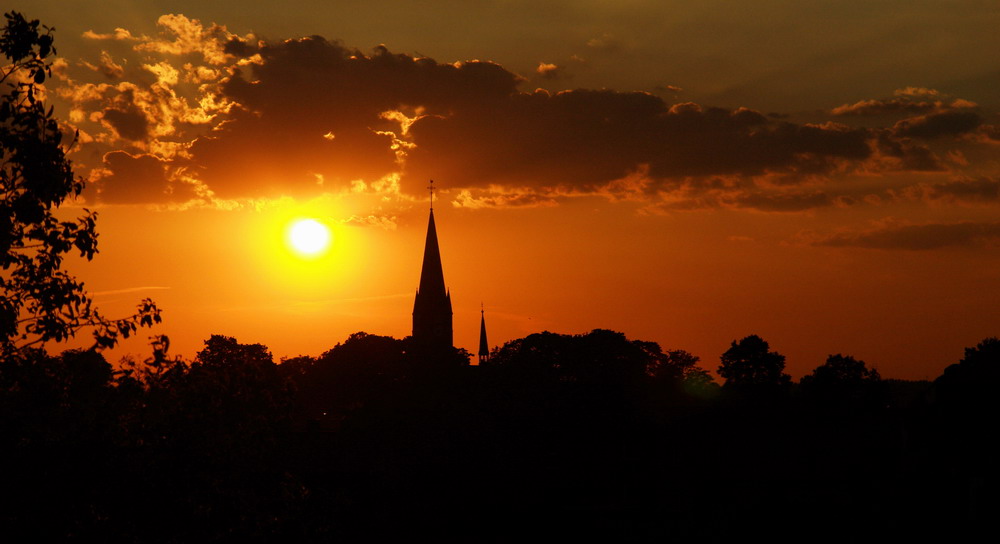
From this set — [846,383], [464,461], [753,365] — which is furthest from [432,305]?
[464,461]

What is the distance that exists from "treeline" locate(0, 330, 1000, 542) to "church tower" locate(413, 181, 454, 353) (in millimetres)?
40879

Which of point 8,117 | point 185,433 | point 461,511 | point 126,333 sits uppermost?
point 8,117

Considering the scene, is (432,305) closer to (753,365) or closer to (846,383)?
(753,365)

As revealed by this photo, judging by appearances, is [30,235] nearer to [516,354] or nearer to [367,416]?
[367,416]

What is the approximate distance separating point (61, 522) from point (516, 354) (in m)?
136

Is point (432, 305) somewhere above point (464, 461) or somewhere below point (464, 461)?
above

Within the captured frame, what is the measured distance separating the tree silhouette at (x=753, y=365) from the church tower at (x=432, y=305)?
153 ft

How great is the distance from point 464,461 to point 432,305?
348 feet

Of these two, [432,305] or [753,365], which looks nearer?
[753,365]

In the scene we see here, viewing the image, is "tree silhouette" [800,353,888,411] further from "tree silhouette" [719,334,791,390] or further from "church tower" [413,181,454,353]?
"church tower" [413,181,454,353]

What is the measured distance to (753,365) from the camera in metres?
151

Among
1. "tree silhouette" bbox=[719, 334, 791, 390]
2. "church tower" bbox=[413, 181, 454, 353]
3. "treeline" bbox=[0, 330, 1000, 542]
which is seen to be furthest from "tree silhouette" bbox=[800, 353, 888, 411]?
"church tower" bbox=[413, 181, 454, 353]

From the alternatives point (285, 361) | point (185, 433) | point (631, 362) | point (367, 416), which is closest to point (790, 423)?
point (367, 416)

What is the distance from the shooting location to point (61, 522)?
64.6 ft
